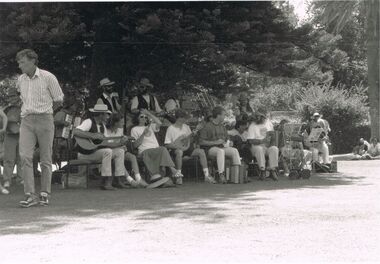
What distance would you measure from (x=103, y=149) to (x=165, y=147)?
145cm

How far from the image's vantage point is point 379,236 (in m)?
6.77

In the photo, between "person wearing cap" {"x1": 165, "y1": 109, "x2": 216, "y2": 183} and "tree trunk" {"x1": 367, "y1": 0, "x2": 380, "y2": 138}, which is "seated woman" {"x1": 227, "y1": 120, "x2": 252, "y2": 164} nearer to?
"person wearing cap" {"x1": 165, "y1": 109, "x2": 216, "y2": 183}

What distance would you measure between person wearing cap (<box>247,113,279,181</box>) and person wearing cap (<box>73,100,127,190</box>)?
10.9 ft

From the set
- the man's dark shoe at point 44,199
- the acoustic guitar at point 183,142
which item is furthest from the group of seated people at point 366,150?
the man's dark shoe at point 44,199

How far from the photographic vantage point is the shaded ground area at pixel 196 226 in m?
5.98

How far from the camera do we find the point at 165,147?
44.2ft

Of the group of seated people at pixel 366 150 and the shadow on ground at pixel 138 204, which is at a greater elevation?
the group of seated people at pixel 366 150

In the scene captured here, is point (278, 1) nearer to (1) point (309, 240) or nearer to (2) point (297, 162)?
(2) point (297, 162)

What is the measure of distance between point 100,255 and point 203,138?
8.44 metres

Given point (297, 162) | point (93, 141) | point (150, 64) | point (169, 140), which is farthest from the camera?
point (150, 64)

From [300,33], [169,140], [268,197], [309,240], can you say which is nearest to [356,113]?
[300,33]

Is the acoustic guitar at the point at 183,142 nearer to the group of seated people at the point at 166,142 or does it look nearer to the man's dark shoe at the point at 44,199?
the group of seated people at the point at 166,142

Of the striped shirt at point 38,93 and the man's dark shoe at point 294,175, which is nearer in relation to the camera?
the striped shirt at point 38,93

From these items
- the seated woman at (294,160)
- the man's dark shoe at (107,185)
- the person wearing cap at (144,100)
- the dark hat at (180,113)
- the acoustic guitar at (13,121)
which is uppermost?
Result: the person wearing cap at (144,100)
